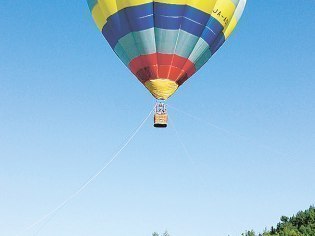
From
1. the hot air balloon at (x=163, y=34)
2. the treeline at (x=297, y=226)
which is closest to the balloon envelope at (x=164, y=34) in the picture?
the hot air balloon at (x=163, y=34)

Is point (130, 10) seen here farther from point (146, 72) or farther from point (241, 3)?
point (241, 3)

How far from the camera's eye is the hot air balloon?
26016 millimetres

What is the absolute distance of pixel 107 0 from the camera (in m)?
26.9

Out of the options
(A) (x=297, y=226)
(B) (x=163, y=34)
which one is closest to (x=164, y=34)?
(B) (x=163, y=34)

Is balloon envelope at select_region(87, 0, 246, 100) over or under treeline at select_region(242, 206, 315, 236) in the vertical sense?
over

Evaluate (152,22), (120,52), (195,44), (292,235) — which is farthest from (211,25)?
(292,235)

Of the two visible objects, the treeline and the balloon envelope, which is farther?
the treeline

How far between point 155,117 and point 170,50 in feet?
11.0

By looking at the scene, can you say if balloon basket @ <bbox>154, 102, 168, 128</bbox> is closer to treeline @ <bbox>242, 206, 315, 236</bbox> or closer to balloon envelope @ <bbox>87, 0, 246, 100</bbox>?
balloon envelope @ <bbox>87, 0, 246, 100</bbox>

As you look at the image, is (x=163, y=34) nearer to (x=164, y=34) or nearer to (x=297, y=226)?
(x=164, y=34)

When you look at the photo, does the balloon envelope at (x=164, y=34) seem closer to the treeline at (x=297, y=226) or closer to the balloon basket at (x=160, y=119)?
the balloon basket at (x=160, y=119)

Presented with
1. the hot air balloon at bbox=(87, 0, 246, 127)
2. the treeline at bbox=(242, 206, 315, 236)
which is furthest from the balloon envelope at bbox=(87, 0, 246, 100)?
the treeline at bbox=(242, 206, 315, 236)

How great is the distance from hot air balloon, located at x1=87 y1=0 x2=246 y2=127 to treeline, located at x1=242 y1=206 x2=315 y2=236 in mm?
32865

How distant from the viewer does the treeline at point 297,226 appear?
186 feet
